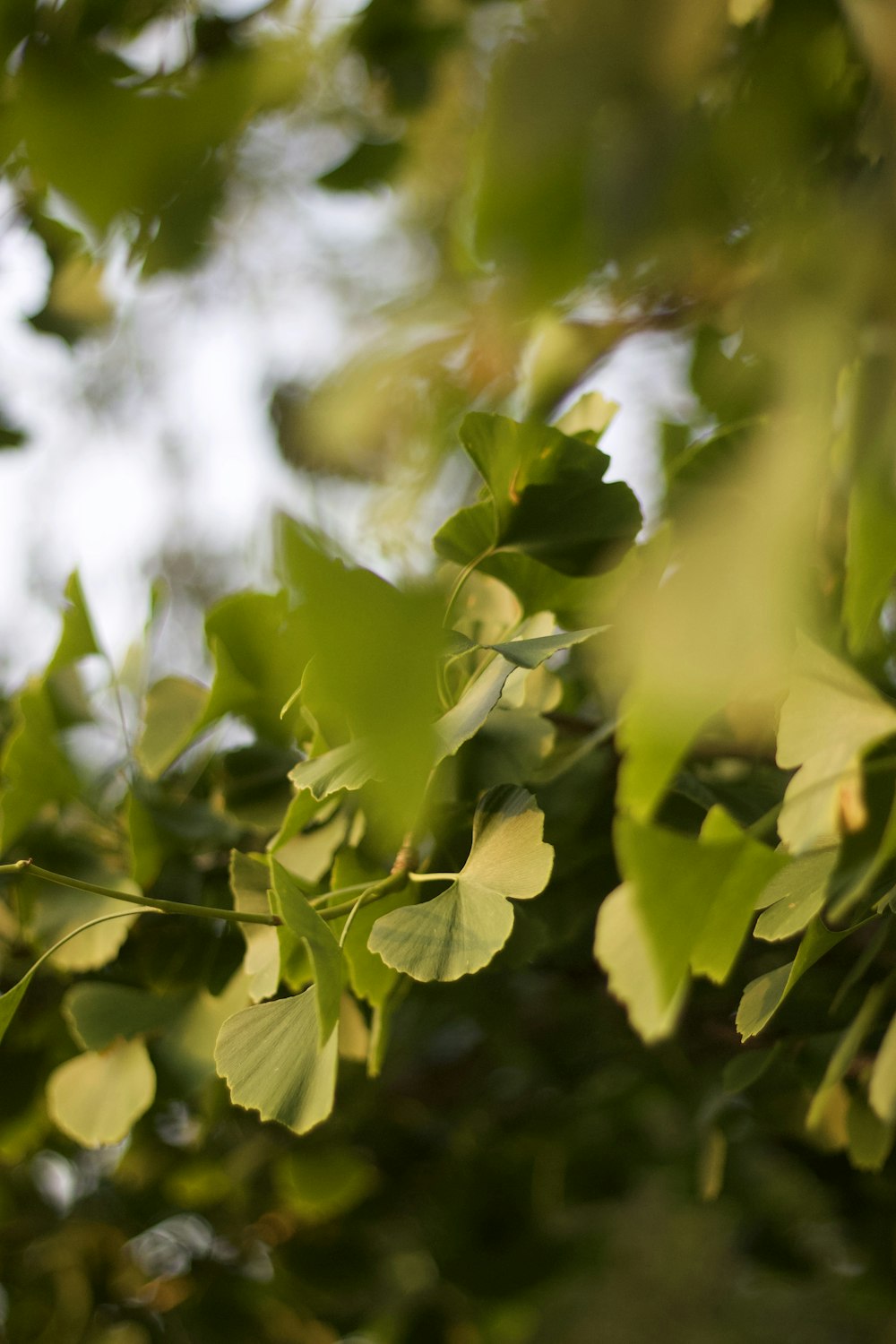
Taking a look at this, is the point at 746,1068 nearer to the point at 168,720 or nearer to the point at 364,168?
the point at 168,720

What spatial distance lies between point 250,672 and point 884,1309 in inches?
22.9

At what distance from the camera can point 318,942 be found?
17cm

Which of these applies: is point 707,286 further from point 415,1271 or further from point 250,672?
point 415,1271

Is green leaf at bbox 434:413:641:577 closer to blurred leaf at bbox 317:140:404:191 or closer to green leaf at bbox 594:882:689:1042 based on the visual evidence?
green leaf at bbox 594:882:689:1042

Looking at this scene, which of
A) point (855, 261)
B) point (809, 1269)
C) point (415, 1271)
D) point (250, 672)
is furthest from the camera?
point (415, 1271)

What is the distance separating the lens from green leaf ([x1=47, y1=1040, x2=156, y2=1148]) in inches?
10.6

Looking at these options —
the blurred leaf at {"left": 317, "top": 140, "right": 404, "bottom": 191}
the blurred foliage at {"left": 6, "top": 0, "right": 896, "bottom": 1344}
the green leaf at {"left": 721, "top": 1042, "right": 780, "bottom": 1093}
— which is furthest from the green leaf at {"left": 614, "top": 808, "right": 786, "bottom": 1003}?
the blurred leaf at {"left": 317, "top": 140, "right": 404, "bottom": 191}

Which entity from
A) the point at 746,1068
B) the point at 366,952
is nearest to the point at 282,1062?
the point at 366,952

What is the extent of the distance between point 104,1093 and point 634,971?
21cm

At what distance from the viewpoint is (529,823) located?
194mm

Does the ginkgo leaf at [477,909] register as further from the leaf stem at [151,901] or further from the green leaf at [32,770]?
the green leaf at [32,770]

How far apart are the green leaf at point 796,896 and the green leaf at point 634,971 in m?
0.05

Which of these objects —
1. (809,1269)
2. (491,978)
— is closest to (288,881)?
(491,978)

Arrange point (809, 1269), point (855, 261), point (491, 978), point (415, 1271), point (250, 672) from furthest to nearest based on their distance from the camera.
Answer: point (415, 1271) → point (809, 1269) → point (491, 978) → point (250, 672) → point (855, 261)
